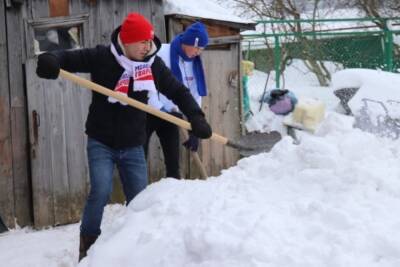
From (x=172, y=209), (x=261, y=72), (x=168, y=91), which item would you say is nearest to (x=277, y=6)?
(x=261, y=72)

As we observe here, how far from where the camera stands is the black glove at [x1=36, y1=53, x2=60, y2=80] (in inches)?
141

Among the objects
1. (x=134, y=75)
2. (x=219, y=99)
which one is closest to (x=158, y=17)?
(x=219, y=99)

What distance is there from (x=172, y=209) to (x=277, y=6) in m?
12.3

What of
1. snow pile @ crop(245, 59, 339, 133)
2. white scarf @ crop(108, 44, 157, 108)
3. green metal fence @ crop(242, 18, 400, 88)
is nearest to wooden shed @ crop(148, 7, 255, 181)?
snow pile @ crop(245, 59, 339, 133)

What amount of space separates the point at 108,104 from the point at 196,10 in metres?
2.91

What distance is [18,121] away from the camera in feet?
18.6

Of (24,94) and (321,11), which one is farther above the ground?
(321,11)

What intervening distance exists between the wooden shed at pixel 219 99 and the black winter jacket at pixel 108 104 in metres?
2.50

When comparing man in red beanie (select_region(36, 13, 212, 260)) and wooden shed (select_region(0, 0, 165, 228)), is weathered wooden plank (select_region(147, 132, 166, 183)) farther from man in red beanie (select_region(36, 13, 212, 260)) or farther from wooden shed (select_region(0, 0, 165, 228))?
man in red beanie (select_region(36, 13, 212, 260))

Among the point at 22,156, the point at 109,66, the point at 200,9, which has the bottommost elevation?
the point at 22,156

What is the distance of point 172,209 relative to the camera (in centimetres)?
304

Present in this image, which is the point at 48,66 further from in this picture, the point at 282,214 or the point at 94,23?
the point at 94,23

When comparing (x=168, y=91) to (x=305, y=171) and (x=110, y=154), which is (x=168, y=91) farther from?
(x=305, y=171)

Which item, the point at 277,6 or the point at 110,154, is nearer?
the point at 110,154
